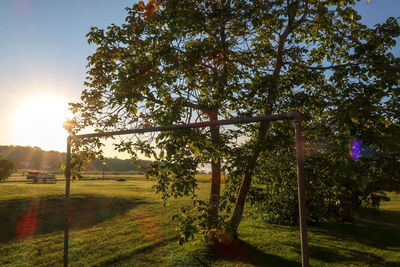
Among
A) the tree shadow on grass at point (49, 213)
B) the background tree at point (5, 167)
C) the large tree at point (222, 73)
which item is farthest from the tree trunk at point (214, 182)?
the background tree at point (5, 167)

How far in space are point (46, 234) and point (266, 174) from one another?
38.2ft

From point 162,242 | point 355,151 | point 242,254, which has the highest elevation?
point 355,151

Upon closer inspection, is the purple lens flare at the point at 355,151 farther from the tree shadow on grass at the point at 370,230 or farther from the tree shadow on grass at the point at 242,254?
the tree shadow on grass at the point at 370,230

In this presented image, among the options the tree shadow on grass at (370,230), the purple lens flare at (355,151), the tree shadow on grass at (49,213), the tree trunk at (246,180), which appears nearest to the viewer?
the purple lens flare at (355,151)

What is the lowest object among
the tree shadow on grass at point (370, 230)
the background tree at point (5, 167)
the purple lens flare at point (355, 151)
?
the tree shadow on grass at point (370, 230)

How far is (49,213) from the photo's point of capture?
17375 mm

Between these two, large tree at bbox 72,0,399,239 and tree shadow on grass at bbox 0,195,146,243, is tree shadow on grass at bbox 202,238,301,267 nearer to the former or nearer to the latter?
large tree at bbox 72,0,399,239

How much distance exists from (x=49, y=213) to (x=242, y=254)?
14470 millimetres

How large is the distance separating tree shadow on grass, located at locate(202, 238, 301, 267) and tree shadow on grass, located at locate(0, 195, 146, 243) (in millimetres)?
9086

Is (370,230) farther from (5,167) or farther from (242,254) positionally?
(5,167)

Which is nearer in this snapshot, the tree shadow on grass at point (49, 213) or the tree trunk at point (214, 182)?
the tree trunk at point (214, 182)

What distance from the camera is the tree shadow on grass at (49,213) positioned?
531 inches

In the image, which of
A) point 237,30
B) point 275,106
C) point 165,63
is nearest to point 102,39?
point 165,63

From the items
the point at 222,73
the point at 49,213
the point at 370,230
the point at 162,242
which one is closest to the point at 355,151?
the point at 222,73
